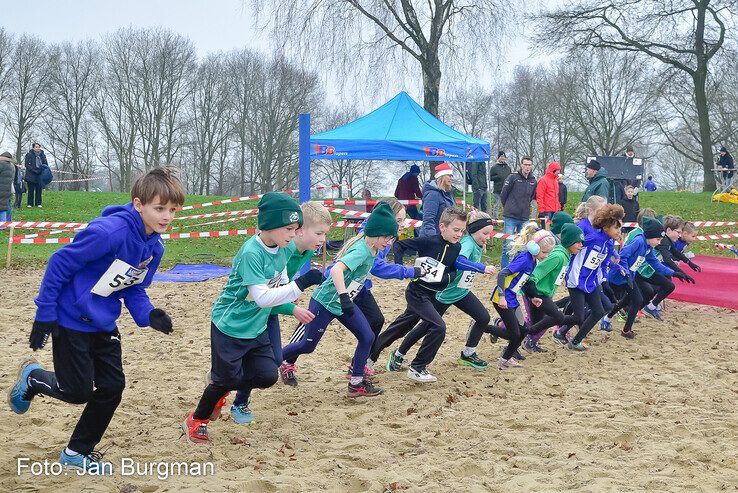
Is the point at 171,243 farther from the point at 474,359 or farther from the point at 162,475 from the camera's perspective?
the point at 162,475

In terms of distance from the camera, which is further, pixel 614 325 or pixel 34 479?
pixel 614 325

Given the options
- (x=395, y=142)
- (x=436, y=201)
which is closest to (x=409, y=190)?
(x=395, y=142)

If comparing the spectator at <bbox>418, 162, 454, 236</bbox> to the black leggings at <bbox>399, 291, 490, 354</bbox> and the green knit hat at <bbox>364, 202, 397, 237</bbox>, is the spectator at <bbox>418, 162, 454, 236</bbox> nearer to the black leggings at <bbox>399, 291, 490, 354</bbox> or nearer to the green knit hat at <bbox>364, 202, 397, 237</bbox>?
the black leggings at <bbox>399, 291, 490, 354</bbox>

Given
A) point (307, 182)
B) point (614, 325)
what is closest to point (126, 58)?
point (307, 182)

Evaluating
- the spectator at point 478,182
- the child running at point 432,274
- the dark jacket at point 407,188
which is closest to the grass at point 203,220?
the dark jacket at point 407,188

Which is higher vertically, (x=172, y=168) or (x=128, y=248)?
(x=172, y=168)

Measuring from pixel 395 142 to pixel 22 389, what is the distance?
1174 cm

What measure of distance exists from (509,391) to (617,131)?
42918 mm

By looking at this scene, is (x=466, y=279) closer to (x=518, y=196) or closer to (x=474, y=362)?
(x=474, y=362)

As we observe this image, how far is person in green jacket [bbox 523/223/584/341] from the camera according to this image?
8.23 m

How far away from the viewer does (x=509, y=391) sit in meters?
7.20

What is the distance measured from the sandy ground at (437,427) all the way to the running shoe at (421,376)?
7 cm

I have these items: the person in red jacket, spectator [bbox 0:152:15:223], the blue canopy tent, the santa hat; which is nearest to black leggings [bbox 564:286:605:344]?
the santa hat

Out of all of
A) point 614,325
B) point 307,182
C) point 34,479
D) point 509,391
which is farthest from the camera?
point 307,182
